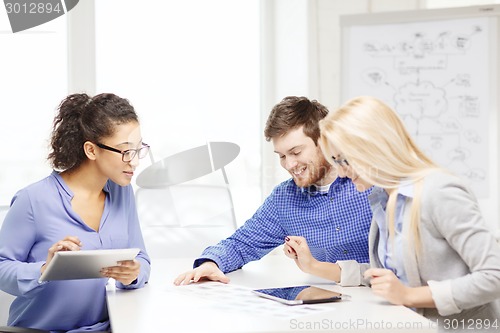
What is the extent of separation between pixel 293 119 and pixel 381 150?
0.65 meters

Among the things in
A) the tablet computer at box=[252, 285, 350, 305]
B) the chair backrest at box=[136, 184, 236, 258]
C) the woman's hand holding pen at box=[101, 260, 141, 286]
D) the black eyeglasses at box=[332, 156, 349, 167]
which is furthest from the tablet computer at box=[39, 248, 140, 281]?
the chair backrest at box=[136, 184, 236, 258]

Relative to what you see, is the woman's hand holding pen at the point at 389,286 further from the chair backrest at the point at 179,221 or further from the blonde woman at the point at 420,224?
the chair backrest at the point at 179,221

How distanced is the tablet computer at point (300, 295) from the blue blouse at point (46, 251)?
0.45 m

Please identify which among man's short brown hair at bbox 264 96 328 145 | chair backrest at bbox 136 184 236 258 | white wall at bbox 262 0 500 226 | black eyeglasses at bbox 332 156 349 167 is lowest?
chair backrest at bbox 136 184 236 258

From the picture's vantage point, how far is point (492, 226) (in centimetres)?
382

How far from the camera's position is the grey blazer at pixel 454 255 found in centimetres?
157

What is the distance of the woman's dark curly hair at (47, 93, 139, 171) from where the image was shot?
219 centimetres

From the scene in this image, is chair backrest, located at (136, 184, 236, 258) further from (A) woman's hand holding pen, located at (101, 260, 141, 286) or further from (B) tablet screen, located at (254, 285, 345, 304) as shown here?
(B) tablet screen, located at (254, 285, 345, 304)

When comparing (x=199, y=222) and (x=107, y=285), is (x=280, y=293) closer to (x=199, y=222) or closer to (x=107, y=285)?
(x=107, y=285)

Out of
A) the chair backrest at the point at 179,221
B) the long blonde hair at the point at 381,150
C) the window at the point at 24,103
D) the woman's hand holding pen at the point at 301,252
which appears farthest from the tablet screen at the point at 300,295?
the window at the point at 24,103

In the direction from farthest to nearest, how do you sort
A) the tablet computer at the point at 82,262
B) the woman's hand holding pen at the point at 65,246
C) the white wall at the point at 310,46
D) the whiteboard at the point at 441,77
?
the white wall at the point at 310,46 → the whiteboard at the point at 441,77 → the woman's hand holding pen at the point at 65,246 → the tablet computer at the point at 82,262

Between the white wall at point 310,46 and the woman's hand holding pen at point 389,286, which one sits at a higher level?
the white wall at point 310,46

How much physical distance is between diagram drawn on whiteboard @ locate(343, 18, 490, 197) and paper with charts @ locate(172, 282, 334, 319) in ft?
6.82

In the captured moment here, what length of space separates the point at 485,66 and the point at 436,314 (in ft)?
7.82
